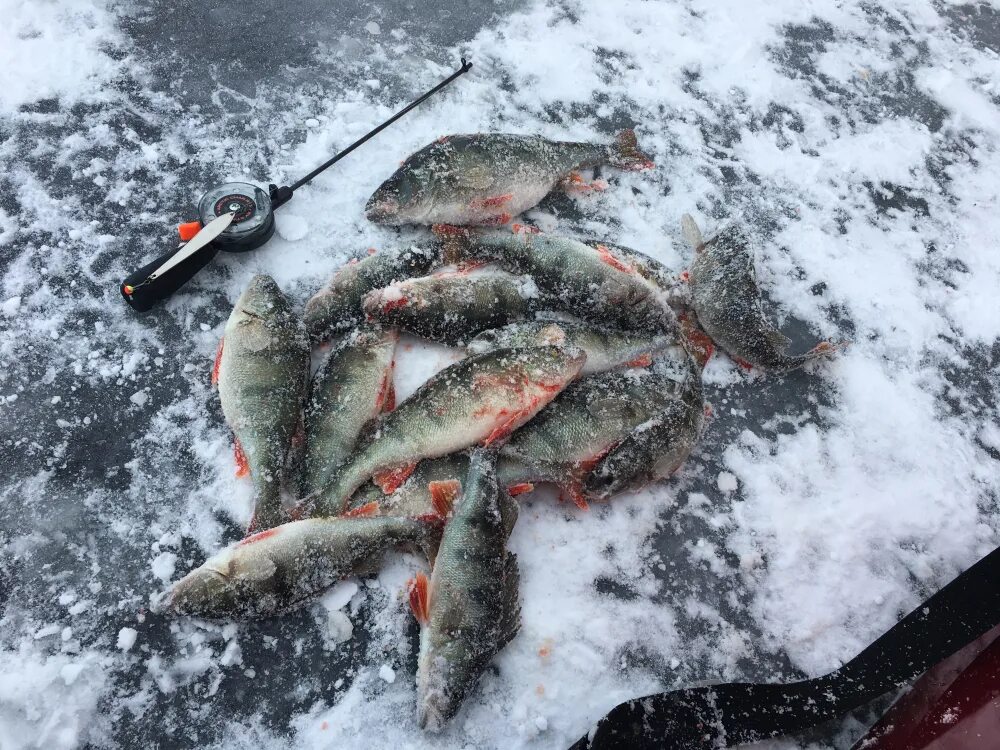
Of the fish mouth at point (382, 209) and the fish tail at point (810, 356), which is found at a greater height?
the fish mouth at point (382, 209)

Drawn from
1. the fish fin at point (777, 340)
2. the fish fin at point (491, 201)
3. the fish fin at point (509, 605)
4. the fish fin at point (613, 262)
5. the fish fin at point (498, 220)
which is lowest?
the fish fin at point (509, 605)

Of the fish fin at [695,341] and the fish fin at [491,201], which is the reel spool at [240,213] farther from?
the fish fin at [695,341]

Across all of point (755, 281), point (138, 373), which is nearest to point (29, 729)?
point (138, 373)

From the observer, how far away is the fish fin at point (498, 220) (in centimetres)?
339

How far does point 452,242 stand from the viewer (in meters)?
3.17

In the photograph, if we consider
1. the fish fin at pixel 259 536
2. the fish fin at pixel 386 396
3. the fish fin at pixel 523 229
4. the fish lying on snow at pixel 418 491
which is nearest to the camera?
the fish fin at pixel 259 536

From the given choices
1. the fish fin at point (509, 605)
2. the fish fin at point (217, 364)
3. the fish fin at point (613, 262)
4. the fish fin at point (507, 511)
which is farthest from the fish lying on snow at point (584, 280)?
the fish fin at point (509, 605)

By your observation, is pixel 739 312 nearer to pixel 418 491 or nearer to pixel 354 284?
pixel 418 491

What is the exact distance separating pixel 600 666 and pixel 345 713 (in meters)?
1.01

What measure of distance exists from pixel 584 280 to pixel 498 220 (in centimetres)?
70

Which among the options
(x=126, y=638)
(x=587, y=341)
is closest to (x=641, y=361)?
(x=587, y=341)

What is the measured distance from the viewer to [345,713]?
2359 mm

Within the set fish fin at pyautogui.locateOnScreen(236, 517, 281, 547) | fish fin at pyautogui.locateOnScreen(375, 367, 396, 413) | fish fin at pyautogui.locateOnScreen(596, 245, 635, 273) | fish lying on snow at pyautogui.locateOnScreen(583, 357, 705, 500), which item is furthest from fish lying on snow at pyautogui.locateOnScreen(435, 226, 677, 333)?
fish fin at pyautogui.locateOnScreen(236, 517, 281, 547)

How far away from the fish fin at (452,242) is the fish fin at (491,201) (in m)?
0.21
